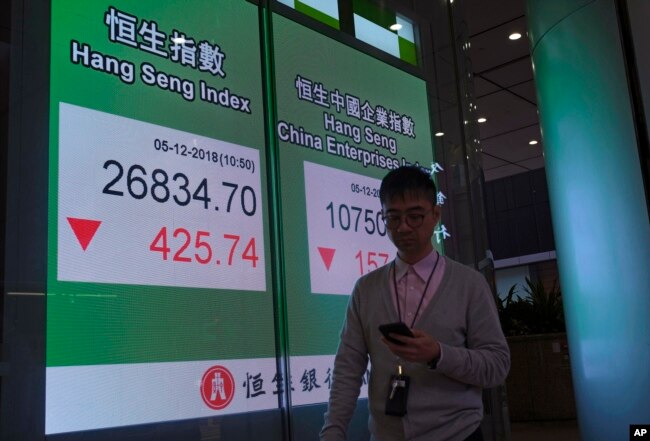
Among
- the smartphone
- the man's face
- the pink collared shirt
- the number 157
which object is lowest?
the smartphone

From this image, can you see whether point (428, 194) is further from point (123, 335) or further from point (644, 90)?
point (644, 90)

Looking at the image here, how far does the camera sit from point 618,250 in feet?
12.9

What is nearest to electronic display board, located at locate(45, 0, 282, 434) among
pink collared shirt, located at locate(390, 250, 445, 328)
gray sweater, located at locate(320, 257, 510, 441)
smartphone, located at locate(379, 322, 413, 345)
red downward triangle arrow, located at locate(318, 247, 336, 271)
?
red downward triangle arrow, located at locate(318, 247, 336, 271)

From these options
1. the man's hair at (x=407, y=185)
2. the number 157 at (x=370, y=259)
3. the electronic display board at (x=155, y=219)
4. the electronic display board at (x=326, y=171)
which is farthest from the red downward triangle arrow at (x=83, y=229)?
the number 157 at (x=370, y=259)

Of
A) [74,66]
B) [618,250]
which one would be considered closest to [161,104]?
[74,66]

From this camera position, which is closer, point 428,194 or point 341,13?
point 428,194

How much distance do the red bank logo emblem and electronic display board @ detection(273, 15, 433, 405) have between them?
35cm

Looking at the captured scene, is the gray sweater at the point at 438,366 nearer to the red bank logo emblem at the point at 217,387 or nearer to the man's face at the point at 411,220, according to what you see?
the man's face at the point at 411,220

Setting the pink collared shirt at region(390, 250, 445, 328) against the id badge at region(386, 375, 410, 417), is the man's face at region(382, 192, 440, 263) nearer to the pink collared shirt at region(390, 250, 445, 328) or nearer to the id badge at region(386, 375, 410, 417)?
the pink collared shirt at region(390, 250, 445, 328)

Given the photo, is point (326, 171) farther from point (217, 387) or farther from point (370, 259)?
point (217, 387)

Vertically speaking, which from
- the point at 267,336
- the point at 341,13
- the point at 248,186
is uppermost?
the point at 341,13

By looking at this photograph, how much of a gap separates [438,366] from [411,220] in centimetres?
41

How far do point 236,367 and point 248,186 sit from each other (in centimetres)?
72

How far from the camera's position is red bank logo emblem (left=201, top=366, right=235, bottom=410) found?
2.51m
